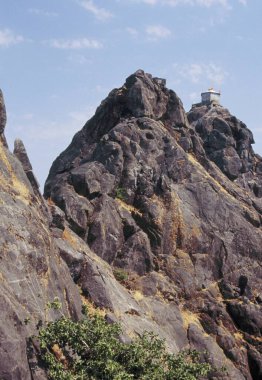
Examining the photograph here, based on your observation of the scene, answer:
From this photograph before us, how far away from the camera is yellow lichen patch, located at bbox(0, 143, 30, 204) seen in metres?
42.4

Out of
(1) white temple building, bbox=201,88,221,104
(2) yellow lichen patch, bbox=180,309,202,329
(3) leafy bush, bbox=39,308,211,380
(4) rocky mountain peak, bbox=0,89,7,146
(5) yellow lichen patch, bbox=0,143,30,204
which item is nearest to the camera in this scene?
(3) leafy bush, bbox=39,308,211,380

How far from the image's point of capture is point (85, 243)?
55500 mm

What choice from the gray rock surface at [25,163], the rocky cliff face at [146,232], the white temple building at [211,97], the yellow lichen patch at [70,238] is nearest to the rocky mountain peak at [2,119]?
the rocky cliff face at [146,232]

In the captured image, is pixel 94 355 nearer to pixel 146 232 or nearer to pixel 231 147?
pixel 146 232

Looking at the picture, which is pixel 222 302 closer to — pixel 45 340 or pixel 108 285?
pixel 108 285

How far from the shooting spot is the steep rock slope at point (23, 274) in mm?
31438

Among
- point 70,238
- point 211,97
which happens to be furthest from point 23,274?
point 211,97

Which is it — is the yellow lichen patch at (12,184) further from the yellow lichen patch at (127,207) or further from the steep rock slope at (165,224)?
the yellow lichen patch at (127,207)

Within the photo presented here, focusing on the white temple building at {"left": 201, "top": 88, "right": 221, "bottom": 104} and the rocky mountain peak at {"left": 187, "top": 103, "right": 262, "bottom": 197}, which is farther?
the white temple building at {"left": 201, "top": 88, "right": 221, "bottom": 104}

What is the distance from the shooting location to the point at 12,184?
143ft

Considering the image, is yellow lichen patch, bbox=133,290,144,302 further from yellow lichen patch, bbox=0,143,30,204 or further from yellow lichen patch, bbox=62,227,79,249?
yellow lichen patch, bbox=0,143,30,204

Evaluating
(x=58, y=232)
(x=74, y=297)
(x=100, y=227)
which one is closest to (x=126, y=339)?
(x=74, y=297)

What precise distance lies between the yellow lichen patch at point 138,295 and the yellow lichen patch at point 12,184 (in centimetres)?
1649

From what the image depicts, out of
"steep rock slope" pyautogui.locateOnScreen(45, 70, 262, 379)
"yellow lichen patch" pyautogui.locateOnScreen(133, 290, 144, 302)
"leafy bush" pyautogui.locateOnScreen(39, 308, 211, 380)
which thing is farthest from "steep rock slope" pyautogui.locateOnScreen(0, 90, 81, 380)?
"yellow lichen patch" pyautogui.locateOnScreen(133, 290, 144, 302)
